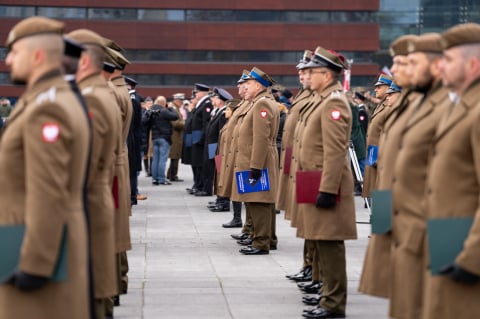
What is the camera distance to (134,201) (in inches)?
676

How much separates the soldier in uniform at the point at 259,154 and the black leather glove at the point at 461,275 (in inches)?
273

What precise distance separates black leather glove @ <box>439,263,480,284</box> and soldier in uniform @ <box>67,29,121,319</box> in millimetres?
2122

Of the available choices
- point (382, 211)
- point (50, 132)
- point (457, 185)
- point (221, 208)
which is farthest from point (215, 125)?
point (50, 132)

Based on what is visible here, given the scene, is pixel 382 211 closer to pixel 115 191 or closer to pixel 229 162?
pixel 115 191

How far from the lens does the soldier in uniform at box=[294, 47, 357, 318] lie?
7953 mm

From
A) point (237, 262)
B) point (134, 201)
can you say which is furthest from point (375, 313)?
point (134, 201)

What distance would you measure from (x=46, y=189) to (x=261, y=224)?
736cm

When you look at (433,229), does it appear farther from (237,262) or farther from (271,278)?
(237,262)

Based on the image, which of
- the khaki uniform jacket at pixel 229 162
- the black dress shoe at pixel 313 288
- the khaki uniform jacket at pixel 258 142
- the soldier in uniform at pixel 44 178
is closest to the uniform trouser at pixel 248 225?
the khaki uniform jacket at pixel 229 162

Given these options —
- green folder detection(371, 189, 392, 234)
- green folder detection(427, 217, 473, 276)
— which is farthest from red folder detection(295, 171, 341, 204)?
green folder detection(427, 217, 473, 276)

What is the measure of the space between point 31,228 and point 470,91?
2256 mm

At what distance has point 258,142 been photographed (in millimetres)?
11656

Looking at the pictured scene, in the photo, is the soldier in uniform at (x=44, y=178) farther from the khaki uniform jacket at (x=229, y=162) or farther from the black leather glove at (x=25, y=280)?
the khaki uniform jacket at (x=229, y=162)

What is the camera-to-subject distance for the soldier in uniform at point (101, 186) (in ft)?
19.4
